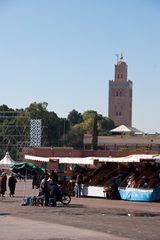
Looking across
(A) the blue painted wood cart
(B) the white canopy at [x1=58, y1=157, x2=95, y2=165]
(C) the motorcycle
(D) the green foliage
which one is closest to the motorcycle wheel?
(C) the motorcycle

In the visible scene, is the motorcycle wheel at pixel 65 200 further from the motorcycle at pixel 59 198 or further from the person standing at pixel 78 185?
the person standing at pixel 78 185

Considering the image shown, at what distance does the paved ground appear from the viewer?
1503 cm

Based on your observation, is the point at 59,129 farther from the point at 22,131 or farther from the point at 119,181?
the point at 119,181

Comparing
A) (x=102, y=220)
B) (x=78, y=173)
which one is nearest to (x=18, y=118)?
(x=78, y=173)

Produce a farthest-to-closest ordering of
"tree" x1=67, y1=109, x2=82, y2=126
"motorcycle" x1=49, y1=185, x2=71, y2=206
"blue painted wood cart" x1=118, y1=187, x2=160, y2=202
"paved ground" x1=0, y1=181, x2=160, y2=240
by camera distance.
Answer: "tree" x1=67, y1=109, x2=82, y2=126 < "blue painted wood cart" x1=118, y1=187, x2=160, y2=202 < "motorcycle" x1=49, y1=185, x2=71, y2=206 < "paved ground" x1=0, y1=181, x2=160, y2=240

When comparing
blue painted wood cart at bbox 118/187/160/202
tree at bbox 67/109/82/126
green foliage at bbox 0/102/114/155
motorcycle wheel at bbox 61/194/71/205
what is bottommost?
motorcycle wheel at bbox 61/194/71/205

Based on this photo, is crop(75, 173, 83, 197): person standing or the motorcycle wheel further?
crop(75, 173, 83, 197): person standing

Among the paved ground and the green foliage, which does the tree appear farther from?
the paved ground

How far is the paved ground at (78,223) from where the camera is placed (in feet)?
49.3

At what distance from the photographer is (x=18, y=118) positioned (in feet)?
373

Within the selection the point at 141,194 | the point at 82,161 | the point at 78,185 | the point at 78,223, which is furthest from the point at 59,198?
the point at 78,223

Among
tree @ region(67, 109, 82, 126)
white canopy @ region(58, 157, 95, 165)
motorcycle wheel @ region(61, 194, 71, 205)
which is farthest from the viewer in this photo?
tree @ region(67, 109, 82, 126)

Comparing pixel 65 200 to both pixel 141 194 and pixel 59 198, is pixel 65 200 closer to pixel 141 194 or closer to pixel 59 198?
pixel 59 198

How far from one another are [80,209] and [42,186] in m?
2.61
